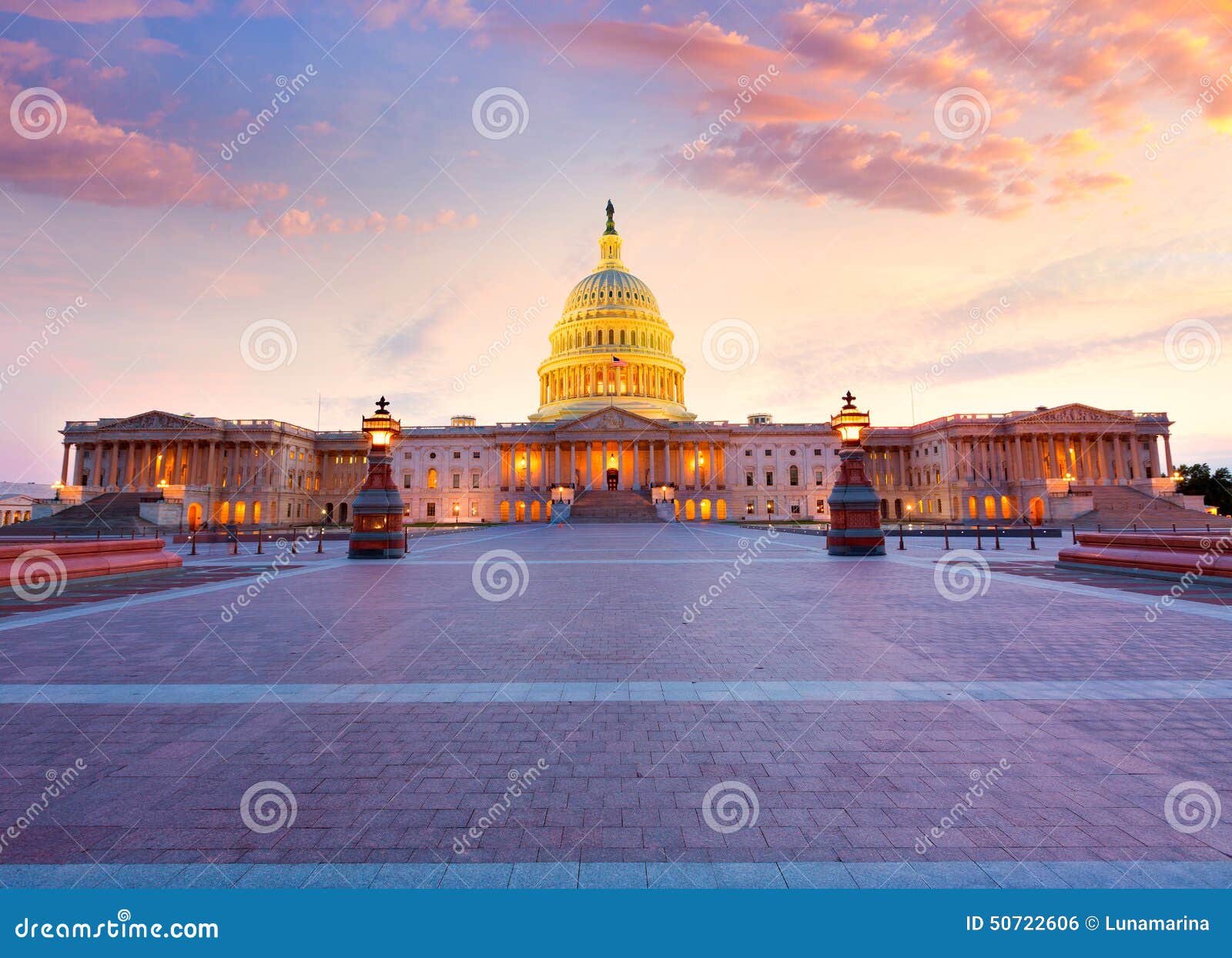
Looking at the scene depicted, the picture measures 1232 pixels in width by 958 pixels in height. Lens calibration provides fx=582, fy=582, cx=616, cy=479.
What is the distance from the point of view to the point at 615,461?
8994 centimetres

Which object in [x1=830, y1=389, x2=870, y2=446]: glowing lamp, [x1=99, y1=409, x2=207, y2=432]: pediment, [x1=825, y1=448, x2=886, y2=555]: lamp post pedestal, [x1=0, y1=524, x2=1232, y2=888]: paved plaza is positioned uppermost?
[x1=99, y1=409, x2=207, y2=432]: pediment

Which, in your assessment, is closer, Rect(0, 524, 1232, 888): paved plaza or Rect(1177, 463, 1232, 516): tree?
Rect(0, 524, 1232, 888): paved plaza

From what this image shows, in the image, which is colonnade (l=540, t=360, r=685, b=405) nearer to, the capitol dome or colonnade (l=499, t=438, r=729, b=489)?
the capitol dome

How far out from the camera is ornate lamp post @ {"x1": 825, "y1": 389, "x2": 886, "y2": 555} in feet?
76.8

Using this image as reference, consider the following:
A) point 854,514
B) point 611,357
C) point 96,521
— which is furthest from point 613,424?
point 854,514

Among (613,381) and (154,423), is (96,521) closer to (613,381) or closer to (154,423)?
(154,423)

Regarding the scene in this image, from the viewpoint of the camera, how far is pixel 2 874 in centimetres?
314

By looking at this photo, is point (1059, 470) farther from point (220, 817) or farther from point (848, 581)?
point (220, 817)

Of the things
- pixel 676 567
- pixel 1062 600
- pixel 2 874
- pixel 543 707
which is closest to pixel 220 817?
pixel 2 874

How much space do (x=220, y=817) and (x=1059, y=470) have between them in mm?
104173

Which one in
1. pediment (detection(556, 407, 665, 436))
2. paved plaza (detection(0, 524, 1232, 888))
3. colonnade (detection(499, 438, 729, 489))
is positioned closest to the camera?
paved plaza (detection(0, 524, 1232, 888))

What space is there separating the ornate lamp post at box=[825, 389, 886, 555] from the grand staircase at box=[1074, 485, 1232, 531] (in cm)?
4219

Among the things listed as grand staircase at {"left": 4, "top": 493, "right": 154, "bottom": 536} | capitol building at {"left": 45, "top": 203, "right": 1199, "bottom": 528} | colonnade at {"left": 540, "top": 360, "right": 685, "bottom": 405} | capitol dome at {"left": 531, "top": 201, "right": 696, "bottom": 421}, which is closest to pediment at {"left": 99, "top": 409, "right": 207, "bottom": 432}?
capitol building at {"left": 45, "top": 203, "right": 1199, "bottom": 528}

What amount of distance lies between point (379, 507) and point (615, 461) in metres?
66.1
